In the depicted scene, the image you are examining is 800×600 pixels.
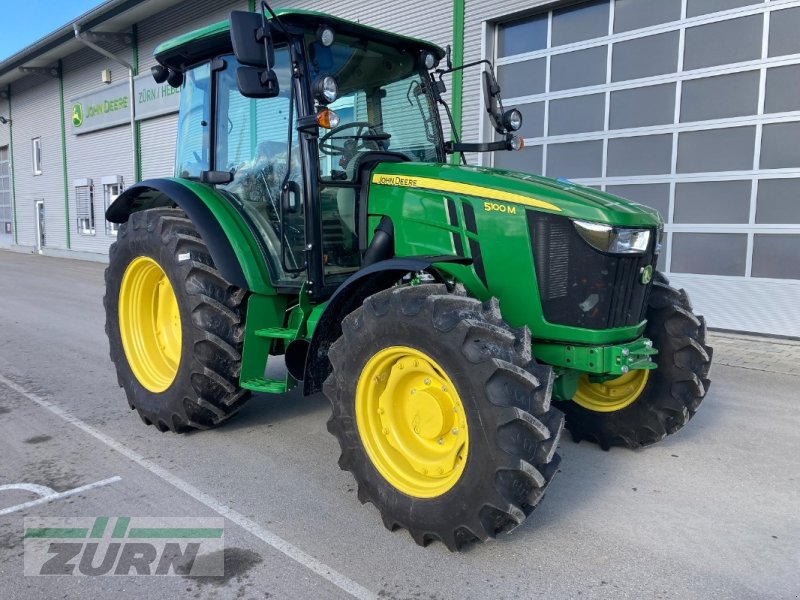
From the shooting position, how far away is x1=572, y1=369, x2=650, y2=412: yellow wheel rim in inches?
158

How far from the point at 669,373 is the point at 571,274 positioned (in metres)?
1.17

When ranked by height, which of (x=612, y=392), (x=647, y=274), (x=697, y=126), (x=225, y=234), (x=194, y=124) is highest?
(x=697, y=126)

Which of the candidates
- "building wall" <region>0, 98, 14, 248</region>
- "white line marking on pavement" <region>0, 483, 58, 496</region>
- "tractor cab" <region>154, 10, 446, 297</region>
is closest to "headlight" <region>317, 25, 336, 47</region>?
"tractor cab" <region>154, 10, 446, 297</region>

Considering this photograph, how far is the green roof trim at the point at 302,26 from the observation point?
3610 mm

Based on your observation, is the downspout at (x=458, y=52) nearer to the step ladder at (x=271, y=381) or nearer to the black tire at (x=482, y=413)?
the step ladder at (x=271, y=381)

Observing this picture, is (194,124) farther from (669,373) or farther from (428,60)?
(669,373)

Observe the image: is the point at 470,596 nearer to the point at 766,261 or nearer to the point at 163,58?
the point at 163,58

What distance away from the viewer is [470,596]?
8.59ft

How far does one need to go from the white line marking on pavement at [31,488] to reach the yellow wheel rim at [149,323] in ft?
3.59

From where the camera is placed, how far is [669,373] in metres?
3.88

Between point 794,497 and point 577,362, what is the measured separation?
1544 mm

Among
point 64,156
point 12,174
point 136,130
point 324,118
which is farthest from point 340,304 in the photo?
point 12,174

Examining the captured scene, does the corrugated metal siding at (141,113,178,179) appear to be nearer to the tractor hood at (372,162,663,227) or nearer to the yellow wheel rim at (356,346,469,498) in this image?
the tractor hood at (372,162,663,227)

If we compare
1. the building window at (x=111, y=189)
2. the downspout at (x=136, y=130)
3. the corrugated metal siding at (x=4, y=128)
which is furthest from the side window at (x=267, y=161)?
the corrugated metal siding at (x=4, y=128)
